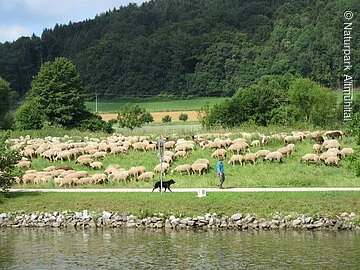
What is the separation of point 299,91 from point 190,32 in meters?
103

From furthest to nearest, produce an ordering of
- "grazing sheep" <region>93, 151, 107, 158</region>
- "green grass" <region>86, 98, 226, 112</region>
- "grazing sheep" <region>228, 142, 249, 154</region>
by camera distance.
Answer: "green grass" <region>86, 98, 226, 112</region> → "grazing sheep" <region>93, 151, 107, 158</region> → "grazing sheep" <region>228, 142, 249, 154</region>

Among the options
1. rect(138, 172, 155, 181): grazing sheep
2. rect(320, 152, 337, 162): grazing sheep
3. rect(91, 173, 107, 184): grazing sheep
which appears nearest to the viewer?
rect(91, 173, 107, 184): grazing sheep

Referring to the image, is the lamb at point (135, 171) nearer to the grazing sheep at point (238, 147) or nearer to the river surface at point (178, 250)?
the grazing sheep at point (238, 147)

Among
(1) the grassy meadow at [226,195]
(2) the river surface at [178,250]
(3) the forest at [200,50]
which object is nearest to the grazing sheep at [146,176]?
(1) the grassy meadow at [226,195]

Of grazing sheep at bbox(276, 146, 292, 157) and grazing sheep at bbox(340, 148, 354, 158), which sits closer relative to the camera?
grazing sheep at bbox(340, 148, 354, 158)

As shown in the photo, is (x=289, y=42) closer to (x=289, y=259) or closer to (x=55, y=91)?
(x=55, y=91)

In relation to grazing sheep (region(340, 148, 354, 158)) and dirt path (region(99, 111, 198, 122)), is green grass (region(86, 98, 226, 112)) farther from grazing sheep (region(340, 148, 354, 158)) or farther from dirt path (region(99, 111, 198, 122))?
grazing sheep (region(340, 148, 354, 158))

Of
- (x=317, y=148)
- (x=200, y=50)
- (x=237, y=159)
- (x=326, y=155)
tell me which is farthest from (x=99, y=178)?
(x=200, y=50)

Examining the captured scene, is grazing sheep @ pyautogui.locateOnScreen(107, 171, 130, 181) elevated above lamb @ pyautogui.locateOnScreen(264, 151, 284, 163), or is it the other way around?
lamb @ pyautogui.locateOnScreen(264, 151, 284, 163)

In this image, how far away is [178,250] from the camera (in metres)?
22.0

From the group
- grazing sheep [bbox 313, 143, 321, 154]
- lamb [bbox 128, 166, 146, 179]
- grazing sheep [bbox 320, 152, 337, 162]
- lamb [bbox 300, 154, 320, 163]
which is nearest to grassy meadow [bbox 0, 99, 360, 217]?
lamb [bbox 300, 154, 320, 163]

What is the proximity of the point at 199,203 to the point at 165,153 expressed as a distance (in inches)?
563

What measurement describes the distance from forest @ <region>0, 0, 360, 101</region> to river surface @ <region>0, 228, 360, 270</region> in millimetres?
98268

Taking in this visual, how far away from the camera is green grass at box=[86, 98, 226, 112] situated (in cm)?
12441
